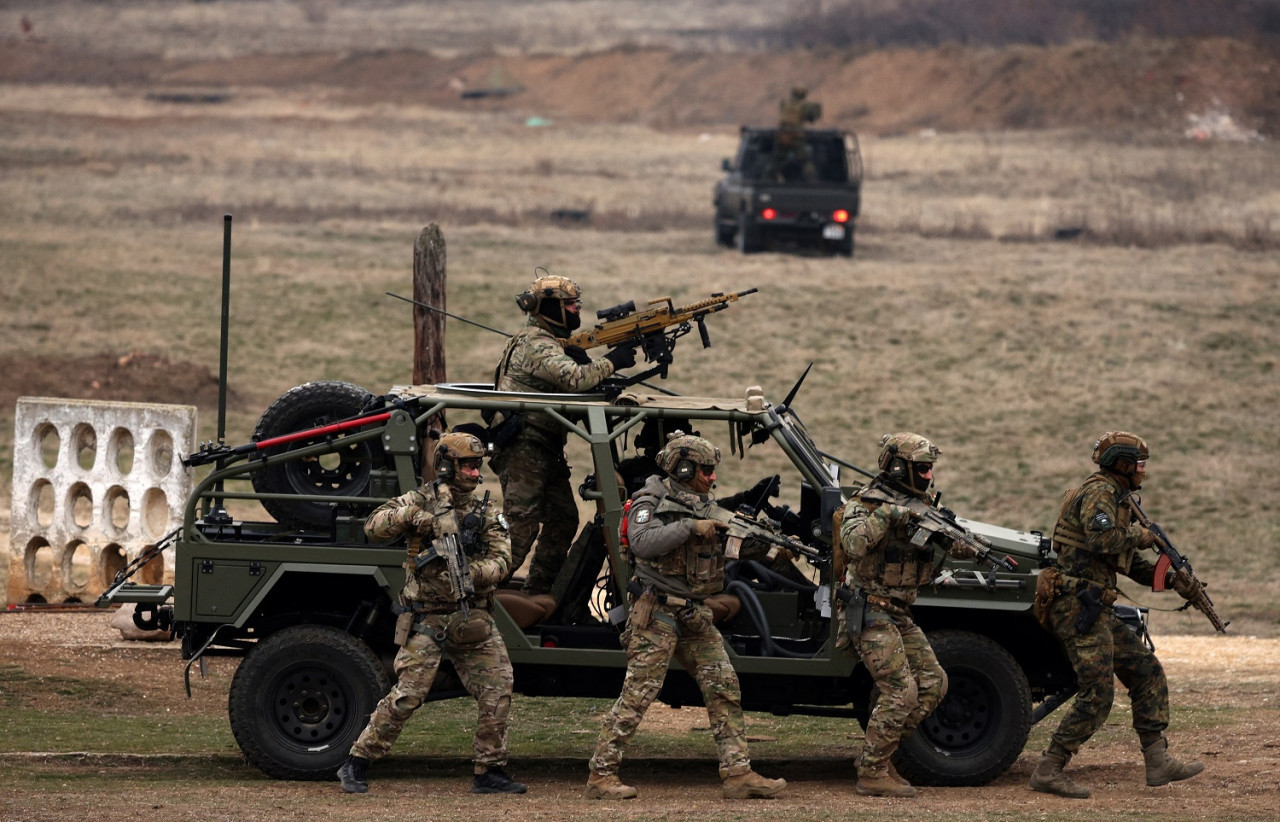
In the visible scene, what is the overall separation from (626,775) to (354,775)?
1.47 meters

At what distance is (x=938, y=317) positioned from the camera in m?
25.4

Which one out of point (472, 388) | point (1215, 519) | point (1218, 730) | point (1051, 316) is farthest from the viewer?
point (1051, 316)

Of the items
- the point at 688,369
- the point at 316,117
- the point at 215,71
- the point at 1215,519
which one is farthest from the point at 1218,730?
the point at 215,71

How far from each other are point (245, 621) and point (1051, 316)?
18152 millimetres

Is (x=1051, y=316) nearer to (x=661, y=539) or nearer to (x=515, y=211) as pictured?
(x=515, y=211)

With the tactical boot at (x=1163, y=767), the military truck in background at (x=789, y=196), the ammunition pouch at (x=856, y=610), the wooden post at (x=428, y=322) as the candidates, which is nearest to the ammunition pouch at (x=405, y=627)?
the ammunition pouch at (x=856, y=610)

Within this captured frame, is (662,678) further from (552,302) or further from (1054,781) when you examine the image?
(552,302)

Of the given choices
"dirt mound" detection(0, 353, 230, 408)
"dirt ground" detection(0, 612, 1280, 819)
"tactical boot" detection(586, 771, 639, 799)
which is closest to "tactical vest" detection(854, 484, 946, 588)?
"dirt ground" detection(0, 612, 1280, 819)

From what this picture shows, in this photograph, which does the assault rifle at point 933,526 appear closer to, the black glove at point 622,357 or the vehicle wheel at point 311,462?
the black glove at point 622,357

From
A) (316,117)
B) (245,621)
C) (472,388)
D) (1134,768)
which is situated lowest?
(1134,768)

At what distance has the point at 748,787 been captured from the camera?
8.49 meters

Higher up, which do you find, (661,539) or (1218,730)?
(661,539)

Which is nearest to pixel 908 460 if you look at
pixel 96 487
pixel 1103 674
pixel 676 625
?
pixel 676 625

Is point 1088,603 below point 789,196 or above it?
below
